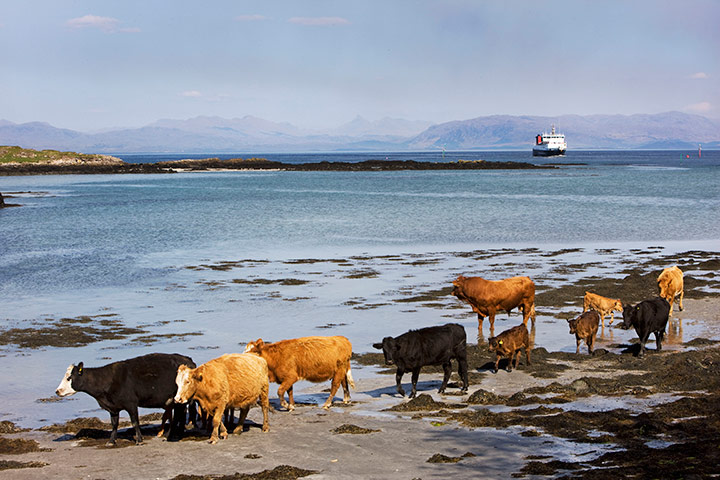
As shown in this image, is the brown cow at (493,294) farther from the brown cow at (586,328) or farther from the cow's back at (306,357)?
the cow's back at (306,357)

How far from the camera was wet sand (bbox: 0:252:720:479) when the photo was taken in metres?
10.2

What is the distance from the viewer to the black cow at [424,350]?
46.7 feet

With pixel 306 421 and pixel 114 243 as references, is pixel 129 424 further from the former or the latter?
pixel 114 243

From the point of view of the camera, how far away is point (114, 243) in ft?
145

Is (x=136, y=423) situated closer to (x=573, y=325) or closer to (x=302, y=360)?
(x=302, y=360)

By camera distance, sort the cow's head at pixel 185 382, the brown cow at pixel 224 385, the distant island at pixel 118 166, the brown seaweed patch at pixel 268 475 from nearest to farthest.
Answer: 1. the brown seaweed patch at pixel 268 475
2. the cow's head at pixel 185 382
3. the brown cow at pixel 224 385
4. the distant island at pixel 118 166

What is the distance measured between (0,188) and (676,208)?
78.3 meters

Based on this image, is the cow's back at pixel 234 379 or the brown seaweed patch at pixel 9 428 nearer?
the cow's back at pixel 234 379

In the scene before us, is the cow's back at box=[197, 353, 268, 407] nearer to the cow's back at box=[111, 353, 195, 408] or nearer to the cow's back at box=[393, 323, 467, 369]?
the cow's back at box=[111, 353, 195, 408]

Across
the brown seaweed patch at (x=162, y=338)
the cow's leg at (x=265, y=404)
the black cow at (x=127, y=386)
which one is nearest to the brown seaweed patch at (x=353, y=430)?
the cow's leg at (x=265, y=404)

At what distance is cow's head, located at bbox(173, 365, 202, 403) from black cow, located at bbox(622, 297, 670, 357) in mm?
9986

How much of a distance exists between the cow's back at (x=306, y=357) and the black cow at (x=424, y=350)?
79cm

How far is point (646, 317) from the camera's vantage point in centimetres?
1716

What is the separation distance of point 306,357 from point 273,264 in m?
21.0
